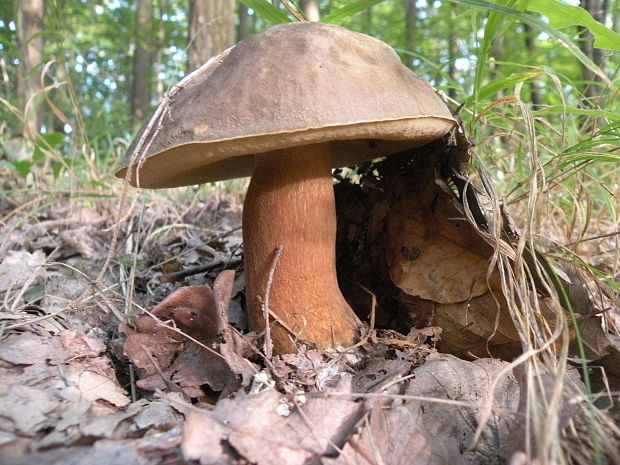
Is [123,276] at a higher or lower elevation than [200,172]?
lower

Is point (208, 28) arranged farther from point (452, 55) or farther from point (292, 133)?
point (292, 133)

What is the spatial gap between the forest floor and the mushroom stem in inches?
3.5

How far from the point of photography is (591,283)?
1.57 metres

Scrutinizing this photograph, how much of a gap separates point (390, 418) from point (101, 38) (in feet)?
50.2

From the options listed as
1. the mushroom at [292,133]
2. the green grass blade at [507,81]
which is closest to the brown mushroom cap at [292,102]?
the mushroom at [292,133]

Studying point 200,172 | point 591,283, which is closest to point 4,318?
point 200,172

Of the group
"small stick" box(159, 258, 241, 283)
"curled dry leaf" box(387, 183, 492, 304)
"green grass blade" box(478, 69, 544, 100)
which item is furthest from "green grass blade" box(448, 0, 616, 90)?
"small stick" box(159, 258, 241, 283)

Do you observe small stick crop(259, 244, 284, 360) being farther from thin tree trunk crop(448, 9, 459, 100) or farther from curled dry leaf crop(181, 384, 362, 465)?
thin tree trunk crop(448, 9, 459, 100)

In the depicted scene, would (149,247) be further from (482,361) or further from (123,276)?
(482,361)

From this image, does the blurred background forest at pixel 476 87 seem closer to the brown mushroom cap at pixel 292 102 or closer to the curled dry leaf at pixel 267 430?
the brown mushroom cap at pixel 292 102

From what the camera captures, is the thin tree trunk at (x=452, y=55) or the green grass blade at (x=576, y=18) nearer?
the green grass blade at (x=576, y=18)

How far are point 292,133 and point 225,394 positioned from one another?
0.75 metres

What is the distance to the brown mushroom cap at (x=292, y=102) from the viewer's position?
3.63 feet

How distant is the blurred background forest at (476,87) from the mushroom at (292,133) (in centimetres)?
10
